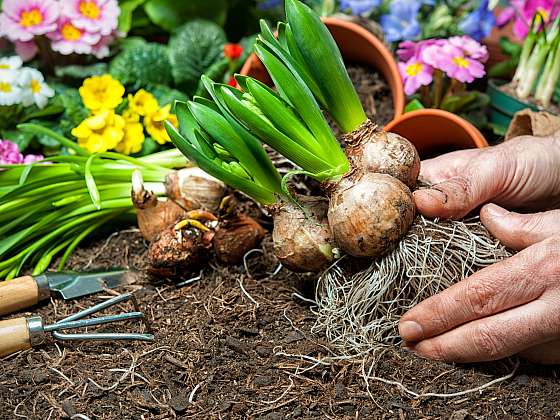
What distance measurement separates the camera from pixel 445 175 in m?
1.55

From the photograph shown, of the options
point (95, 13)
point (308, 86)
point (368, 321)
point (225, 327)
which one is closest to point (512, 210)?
point (368, 321)

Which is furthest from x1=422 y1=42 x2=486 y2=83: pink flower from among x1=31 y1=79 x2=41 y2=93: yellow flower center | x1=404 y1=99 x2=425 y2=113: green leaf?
x1=31 y1=79 x2=41 y2=93: yellow flower center

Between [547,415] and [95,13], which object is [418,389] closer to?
[547,415]

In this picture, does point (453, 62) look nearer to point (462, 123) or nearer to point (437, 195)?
point (462, 123)

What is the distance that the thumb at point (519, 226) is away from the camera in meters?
1.34

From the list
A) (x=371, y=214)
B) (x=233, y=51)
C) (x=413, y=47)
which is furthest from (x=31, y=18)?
(x=371, y=214)

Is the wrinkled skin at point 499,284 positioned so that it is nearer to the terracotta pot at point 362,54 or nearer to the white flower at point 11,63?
the terracotta pot at point 362,54

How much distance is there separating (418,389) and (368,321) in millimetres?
200

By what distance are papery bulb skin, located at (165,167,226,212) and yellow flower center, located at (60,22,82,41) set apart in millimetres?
772

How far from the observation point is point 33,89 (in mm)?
2100

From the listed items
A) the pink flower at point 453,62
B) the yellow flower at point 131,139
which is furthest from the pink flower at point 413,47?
the yellow flower at point 131,139

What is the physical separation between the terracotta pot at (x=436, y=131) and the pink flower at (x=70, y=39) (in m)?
1.03

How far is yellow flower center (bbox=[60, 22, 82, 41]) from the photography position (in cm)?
222

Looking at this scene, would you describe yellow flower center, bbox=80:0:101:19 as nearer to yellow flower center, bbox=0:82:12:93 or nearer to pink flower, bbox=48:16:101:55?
pink flower, bbox=48:16:101:55
